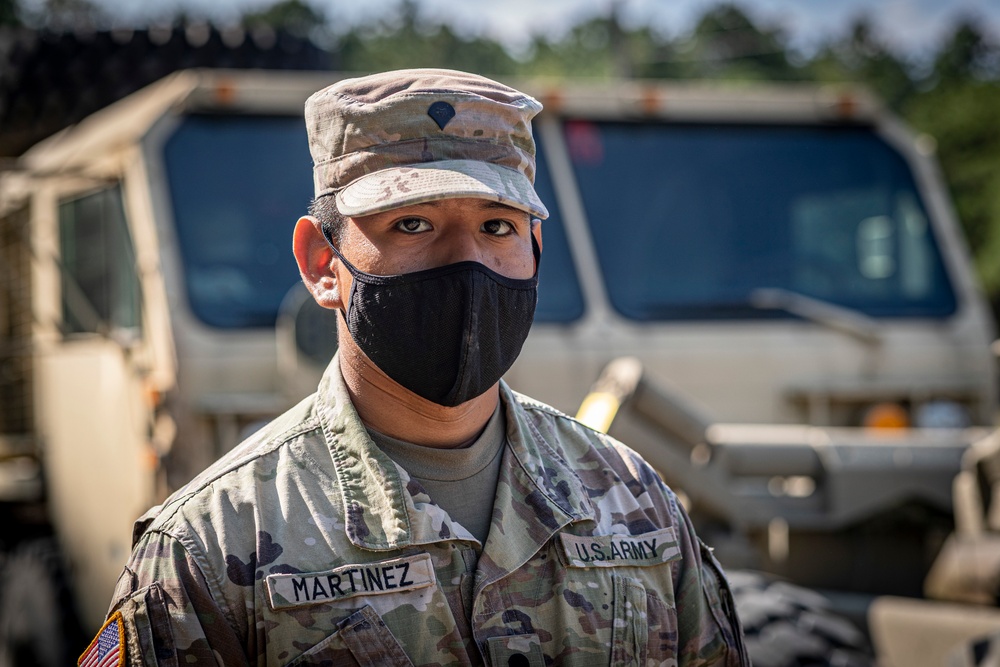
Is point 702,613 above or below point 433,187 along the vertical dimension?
below

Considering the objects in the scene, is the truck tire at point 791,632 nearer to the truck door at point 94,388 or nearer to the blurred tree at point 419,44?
the truck door at point 94,388

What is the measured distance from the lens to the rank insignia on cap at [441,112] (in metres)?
1.66

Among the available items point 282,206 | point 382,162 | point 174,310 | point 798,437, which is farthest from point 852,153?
point 382,162

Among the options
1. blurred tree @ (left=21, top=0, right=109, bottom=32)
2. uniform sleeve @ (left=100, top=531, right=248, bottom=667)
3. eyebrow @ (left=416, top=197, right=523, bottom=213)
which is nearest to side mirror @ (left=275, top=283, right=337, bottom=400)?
eyebrow @ (left=416, top=197, right=523, bottom=213)

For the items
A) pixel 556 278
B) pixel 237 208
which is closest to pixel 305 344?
pixel 237 208

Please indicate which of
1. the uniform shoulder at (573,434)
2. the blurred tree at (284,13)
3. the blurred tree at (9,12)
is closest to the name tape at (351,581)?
the uniform shoulder at (573,434)

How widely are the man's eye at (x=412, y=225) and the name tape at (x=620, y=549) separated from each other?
0.46 metres

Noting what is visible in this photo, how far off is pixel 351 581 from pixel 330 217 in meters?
0.50

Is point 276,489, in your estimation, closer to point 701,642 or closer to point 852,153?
point 701,642

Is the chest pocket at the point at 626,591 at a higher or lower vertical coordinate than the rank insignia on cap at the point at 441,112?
lower

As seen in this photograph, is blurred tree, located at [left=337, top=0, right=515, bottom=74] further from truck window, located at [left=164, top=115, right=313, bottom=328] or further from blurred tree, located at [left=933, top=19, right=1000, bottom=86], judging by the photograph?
truck window, located at [left=164, top=115, right=313, bottom=328]

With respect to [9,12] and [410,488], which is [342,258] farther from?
[9,12]

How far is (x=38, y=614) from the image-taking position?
184 inches

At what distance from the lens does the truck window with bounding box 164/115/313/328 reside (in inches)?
157
